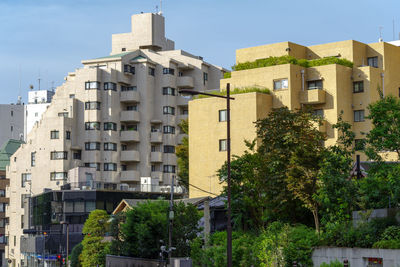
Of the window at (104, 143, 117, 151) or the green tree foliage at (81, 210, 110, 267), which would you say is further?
the window at (104, 143, 117, 151)

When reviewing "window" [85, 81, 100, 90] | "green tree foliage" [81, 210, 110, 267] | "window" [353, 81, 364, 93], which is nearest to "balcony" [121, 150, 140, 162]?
"window" [85, 81, 100, 90]

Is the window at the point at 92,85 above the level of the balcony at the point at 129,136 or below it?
above

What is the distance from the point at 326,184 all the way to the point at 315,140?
5750mm

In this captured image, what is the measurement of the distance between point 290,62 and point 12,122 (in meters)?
99.6

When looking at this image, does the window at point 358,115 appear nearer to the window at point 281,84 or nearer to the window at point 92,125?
the window at point 281,84

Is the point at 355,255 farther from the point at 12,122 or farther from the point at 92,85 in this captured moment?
the point at 12,122

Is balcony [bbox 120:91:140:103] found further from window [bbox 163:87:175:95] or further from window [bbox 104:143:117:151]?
window [bbox 104:143:117:151]

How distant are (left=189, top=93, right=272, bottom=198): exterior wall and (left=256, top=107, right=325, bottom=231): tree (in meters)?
21.5

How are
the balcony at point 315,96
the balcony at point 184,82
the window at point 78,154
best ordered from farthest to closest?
the balcony at point 184,82, the window at point 78,154, the balcony at point 315,96

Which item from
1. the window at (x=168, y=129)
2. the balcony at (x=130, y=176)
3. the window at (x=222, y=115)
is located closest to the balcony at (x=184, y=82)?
the window at (x=168, y=129)

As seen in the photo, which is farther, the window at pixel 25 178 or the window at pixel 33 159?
the window at pixel 25 178

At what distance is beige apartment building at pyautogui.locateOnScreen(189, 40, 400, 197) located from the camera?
2694 inches

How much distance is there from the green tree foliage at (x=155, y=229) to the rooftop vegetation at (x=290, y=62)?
899 inches

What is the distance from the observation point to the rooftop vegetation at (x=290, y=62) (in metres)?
70.6
